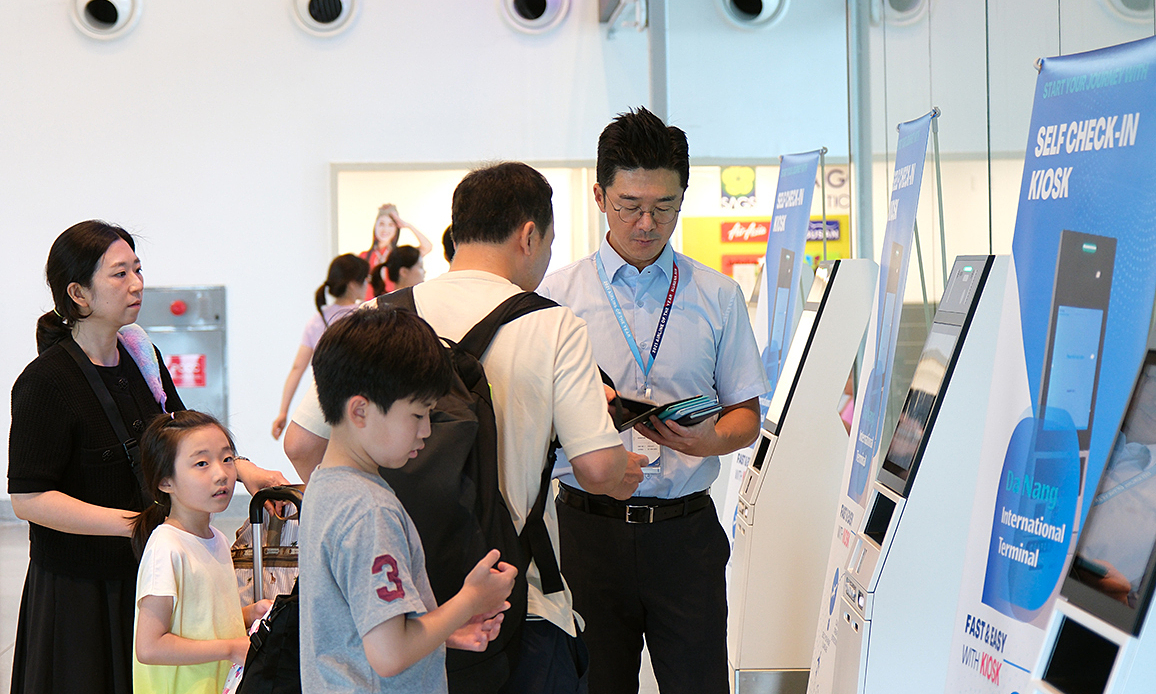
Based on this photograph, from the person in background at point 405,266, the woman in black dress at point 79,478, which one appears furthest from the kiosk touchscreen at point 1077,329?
the person in background at point 405,266

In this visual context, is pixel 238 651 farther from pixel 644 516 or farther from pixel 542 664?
pixel 644 516

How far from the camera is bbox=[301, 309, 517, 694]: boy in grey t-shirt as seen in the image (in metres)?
1.39

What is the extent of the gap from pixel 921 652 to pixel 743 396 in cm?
72

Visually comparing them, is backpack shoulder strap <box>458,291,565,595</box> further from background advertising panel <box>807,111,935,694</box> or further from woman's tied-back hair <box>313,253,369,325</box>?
woman's tied-back hair <box>313,253,369,325</box>

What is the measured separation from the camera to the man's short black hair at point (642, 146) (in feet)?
7.88

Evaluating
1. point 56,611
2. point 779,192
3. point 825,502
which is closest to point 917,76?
point 779,192

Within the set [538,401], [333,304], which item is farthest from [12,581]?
[538,401]

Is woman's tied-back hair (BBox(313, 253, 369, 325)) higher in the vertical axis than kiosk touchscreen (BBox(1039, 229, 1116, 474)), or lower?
higher

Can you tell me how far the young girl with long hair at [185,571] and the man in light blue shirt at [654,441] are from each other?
0.79m

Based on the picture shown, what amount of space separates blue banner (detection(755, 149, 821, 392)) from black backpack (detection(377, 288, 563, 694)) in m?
2.82

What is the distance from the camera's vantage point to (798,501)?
3.60 metres

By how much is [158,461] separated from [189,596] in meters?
0.30

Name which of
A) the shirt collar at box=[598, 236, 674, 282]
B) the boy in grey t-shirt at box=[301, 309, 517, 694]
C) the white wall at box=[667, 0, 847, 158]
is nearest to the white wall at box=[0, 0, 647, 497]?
the white wall at box=[667, 0, 847, 158]

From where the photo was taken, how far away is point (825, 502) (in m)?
3.62
